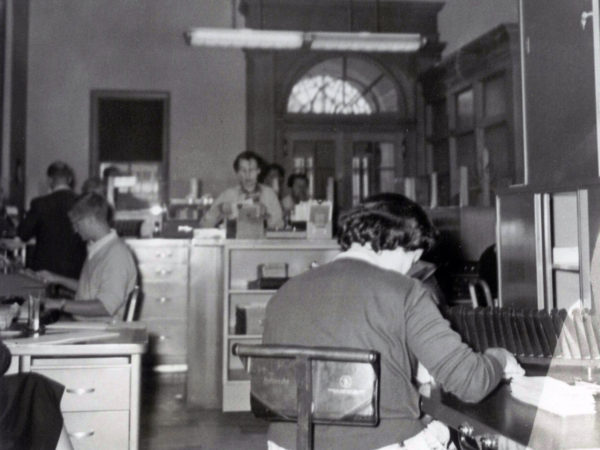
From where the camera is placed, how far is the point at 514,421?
1.68 metres

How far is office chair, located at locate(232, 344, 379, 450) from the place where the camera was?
1.67 metres

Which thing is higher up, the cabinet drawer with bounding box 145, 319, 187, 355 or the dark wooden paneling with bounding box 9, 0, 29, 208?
the dark wooden paneling with bounding box 9, 0, 29, 208

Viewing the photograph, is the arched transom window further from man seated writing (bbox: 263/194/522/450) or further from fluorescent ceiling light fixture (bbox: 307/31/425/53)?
man seated writing (bbox: 263/194/522/450)

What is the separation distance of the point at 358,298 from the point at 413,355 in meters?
0.23

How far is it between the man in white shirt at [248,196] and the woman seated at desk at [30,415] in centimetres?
342

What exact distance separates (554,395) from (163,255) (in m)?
4.99

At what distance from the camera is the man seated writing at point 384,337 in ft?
5.95

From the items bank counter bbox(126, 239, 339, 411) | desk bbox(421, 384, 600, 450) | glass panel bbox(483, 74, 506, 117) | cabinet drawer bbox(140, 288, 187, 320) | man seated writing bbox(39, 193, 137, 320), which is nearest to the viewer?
desk bbox(421, 384, 600, 450)

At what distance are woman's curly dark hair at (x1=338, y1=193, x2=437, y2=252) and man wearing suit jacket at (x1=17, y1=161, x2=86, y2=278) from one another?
4.23 meters

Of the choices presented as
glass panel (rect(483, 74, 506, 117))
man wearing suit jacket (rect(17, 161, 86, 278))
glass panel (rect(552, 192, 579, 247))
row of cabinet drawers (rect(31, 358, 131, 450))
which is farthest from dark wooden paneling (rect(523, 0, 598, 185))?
glass panel (rect(483, 74, 506, 117))

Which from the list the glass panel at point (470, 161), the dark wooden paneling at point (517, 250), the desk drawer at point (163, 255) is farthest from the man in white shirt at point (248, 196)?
the glass panel at point (470, 161)

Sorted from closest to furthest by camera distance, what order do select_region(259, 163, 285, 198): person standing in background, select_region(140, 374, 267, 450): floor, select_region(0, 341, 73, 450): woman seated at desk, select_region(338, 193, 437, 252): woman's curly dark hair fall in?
select_region(338, 193, 437, 252): woman's curly dark hair, select_region(0, 341, 73, 450): woman seated at desk, select_region(140, 374, 267, 450): floor, select_region(259, 163, 285, 198): person standing in background

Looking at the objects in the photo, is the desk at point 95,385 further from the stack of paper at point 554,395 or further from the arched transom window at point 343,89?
the arched transom window at point 343,89

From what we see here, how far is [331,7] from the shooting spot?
9.27 metres
